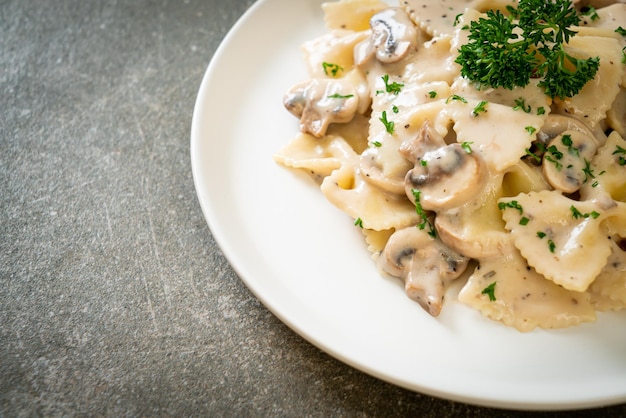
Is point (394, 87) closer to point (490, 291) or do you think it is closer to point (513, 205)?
point (513, 205)

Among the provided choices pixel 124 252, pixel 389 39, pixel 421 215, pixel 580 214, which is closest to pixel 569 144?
pixel 580 214

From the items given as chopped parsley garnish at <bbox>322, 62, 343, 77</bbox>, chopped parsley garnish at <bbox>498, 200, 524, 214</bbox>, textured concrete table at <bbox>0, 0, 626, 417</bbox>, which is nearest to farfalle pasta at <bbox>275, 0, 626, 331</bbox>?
chopped parsley garnish at <bbox>498, 200, 524, 214</bbox>

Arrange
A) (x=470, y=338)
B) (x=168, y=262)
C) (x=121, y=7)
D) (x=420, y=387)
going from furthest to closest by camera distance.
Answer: (x=121, y=7) → (x=168, y=262) → (x=470, y=338) → (x=420, y=387)

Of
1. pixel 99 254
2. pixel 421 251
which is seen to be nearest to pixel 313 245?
pixel 421 251

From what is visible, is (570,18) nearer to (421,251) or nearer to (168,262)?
(421,251)

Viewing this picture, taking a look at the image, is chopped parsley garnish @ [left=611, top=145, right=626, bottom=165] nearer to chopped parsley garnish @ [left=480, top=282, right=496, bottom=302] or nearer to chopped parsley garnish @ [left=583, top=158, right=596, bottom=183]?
chopped parsley garnish @ [left=583, top=158, right=596, bottom=183]
